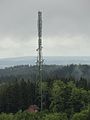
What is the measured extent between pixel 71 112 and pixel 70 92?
645 centimetres

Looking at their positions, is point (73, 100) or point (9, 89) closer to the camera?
point (73, 100)

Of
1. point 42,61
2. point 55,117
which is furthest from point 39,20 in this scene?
point 55,117

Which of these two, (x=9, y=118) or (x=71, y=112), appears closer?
(x=9, y=118)

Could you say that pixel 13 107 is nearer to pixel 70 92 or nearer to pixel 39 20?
pixel 70 92

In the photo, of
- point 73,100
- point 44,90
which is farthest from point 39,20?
point 44,90

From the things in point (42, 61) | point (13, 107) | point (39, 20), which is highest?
point (39, 20)

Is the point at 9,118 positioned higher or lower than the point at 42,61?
lower

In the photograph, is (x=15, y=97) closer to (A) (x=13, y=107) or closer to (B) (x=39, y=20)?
(A) (x=13, y=107)

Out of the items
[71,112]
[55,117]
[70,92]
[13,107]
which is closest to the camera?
[55,117]

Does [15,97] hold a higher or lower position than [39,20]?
lower

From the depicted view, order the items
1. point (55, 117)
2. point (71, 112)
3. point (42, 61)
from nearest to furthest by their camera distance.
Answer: point (55, 117) → point (42, 61) → point (71, 112)

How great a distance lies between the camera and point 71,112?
225 ft

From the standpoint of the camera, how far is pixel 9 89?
282 feet

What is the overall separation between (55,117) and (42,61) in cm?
864
